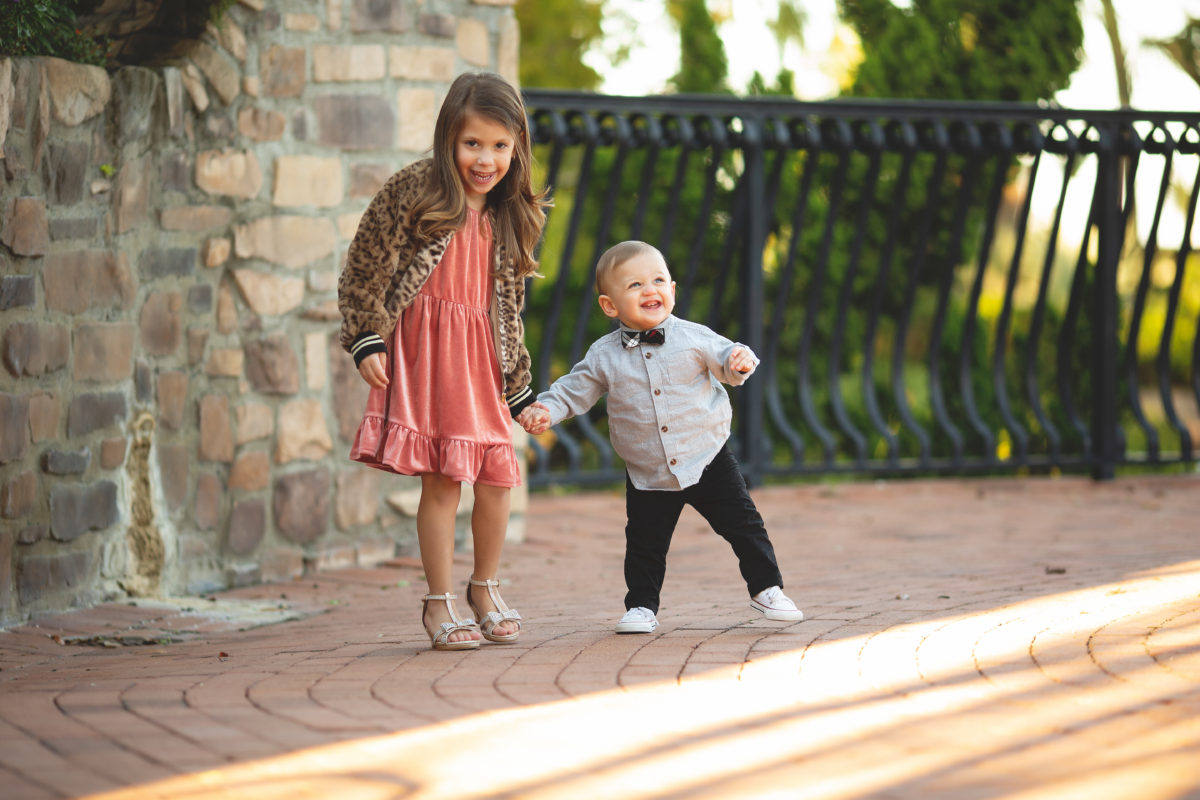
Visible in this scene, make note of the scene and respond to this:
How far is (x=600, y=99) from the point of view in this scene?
6211 millimetres

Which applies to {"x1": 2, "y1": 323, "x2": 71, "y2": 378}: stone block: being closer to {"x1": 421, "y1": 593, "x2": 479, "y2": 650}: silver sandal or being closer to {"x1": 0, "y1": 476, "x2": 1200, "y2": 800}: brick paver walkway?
{"x1": 0, "y1": 476, "x2": 1200, "y2": 800}: brick paver walkway

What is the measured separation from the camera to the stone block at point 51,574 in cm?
381

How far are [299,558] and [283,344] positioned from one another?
77cm

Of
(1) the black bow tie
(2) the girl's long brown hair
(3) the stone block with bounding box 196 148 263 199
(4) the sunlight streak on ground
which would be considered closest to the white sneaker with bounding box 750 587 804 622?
(4) the sunlight streak on ground

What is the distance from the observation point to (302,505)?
468 cm

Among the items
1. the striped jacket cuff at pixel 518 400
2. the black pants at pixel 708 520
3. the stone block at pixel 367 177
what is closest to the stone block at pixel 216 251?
the stone block at pixel 367 177

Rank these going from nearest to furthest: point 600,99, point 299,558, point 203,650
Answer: point 203,650, point 299,558, point 600,99

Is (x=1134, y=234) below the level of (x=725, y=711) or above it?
above

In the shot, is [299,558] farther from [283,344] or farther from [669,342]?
[669,342]

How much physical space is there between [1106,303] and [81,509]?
→ 17.9 feet

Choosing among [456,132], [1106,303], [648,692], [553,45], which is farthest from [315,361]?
[553,45]

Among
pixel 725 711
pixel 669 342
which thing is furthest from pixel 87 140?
pixel 725 711

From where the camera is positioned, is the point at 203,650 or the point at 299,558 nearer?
the point at 203,650

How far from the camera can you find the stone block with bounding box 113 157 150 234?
412cm
